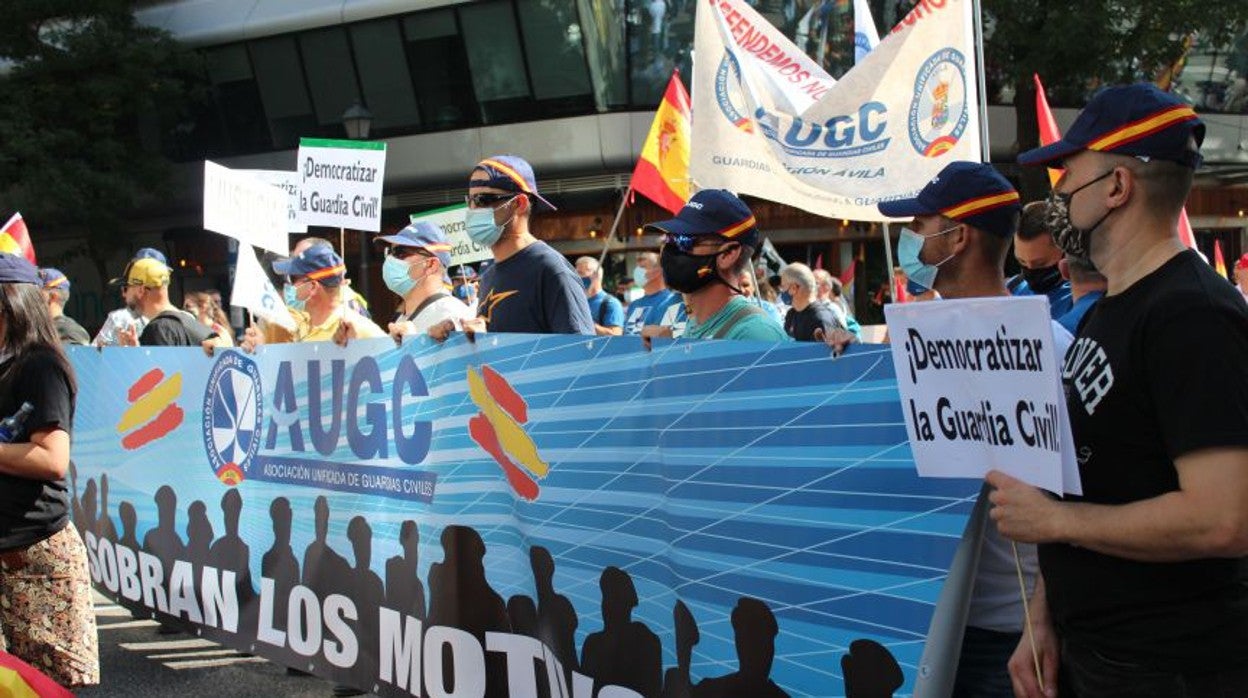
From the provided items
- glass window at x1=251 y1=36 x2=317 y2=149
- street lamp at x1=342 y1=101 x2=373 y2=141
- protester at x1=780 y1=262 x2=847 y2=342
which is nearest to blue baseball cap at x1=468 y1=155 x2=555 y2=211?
protester at x1=780 y1=262 x2=847 y2=342

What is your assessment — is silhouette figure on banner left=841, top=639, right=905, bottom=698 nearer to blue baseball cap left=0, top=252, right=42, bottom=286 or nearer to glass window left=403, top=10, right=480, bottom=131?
blue baseball cap left=0, top=252, right=42, bottom=286

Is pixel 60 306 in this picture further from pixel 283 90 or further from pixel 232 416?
pixel 283 90

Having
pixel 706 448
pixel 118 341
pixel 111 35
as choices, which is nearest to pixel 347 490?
pixel 706 448

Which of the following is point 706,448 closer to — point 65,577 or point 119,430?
point 65,577

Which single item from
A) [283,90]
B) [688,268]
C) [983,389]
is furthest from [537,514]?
[283,90]

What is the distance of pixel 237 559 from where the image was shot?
6805mm

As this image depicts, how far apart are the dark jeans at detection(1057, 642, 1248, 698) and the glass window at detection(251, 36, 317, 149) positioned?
3240 cm

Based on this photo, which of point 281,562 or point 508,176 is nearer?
point 508,176

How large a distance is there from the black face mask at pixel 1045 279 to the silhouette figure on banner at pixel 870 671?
1995mm

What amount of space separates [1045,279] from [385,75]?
2858 centimetres

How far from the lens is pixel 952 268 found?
3676mm

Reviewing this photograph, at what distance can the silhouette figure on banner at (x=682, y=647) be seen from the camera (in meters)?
4.20

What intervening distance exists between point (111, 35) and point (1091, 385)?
33.6 metres

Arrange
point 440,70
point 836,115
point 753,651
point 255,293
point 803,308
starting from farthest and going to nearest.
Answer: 1. point 440,70
2. point 803,308
3. point 255,293
4. point 836,115
5. point 753,651
